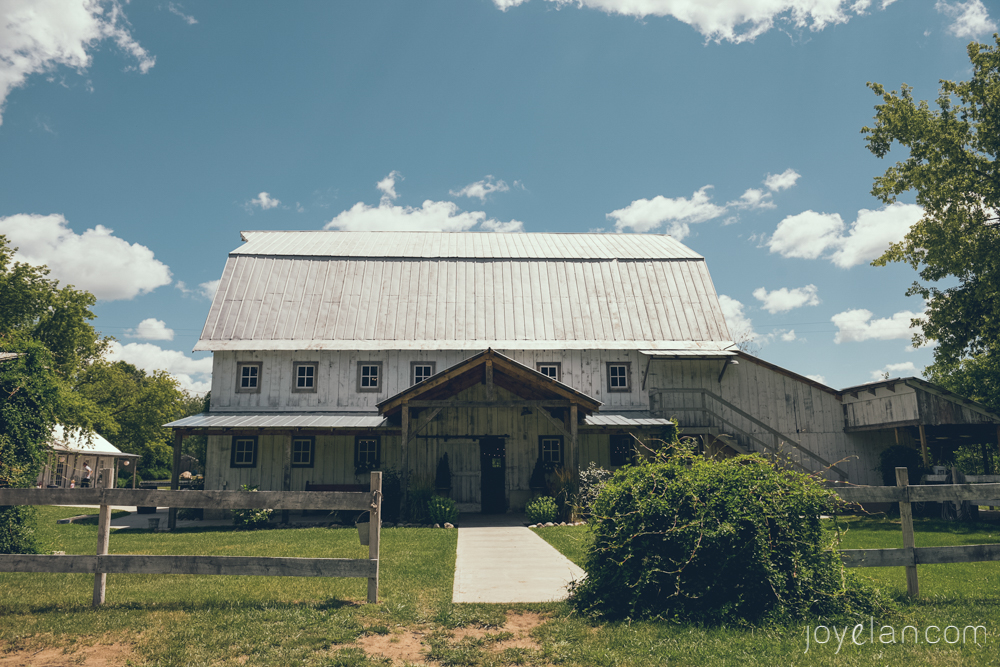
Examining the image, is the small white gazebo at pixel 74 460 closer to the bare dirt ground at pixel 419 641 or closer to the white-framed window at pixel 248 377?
the white-framed window at pixel 248 377

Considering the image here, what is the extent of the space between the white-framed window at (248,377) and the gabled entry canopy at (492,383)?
19.2 feet

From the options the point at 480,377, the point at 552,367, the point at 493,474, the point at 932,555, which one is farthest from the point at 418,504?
the point at 932,555

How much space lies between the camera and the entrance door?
71.6ft

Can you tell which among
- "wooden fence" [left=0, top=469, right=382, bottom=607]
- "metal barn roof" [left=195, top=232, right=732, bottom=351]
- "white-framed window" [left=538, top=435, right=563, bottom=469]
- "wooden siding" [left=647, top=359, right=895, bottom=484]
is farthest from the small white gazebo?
"wooden fence" [left=0, top=469, right=382, bottom=607]

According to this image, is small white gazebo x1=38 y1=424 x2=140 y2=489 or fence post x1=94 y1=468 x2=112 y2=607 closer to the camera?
fence post x1=94 y1=468 x2=112 y2=607

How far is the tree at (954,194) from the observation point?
2175 cm

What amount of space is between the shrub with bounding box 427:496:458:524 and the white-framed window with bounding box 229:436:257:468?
25.1 feet

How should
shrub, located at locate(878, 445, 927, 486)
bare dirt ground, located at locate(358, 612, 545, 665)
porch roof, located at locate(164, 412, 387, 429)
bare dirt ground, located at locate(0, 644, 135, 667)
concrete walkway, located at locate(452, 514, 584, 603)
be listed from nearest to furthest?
bare dirt ground, located at locate(0, 644, 135, 667)
bare dirt ground, located at locate(358, 612, 545, 665)
concrete walkway, located at locate(452, 514, 584, 603)
porch roof, located at locate(164, 412, 387, 429)
shrub, located at locate(878, 445, 927, 486)

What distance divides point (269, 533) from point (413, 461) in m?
6.18

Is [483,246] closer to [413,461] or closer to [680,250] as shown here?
[680,250]

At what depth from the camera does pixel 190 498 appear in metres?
7.02

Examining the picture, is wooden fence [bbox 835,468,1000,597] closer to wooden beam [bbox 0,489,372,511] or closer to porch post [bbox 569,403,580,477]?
wooden beam [bbox 0,489,372,511]

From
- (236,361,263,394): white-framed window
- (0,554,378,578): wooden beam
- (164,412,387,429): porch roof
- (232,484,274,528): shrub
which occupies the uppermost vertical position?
(236,361,263,394): white-framed window

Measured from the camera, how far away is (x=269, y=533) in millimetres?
16500
